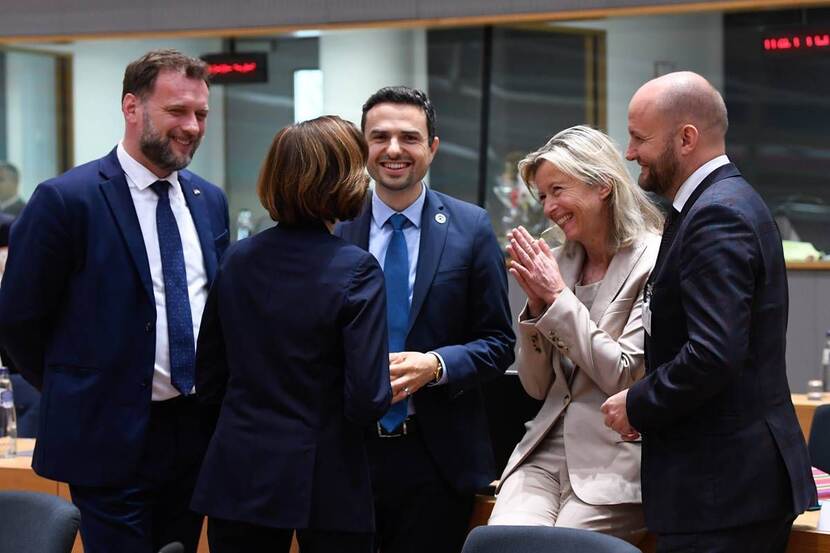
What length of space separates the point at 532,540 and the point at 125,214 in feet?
4.46

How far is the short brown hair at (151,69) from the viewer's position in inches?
125

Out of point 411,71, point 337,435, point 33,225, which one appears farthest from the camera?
point 411,71

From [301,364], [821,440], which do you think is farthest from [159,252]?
[821,440]

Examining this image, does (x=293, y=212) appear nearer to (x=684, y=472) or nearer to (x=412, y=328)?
(x=412, y=328)

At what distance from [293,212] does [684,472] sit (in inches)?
40.4

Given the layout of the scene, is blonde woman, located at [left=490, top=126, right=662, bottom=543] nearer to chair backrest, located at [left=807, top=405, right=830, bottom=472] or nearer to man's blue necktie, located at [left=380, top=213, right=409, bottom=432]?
man's blue necktie, located at [left=380, top=213, right=409, bottom=432]

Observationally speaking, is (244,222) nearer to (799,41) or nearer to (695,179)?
(799,41)

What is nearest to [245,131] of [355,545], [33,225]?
[33,225]

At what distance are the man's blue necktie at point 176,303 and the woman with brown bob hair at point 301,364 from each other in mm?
418

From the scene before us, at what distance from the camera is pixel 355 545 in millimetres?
2648

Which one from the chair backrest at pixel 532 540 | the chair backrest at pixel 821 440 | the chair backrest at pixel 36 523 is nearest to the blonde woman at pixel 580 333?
the chair backrest at pixel 532 540

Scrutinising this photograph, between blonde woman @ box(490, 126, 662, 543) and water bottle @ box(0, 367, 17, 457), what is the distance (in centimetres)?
195

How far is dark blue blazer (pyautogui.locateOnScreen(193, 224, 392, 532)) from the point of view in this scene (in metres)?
2.57

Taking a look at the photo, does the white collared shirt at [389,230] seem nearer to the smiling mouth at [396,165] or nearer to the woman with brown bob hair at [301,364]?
the smiling mouth at [396,165]
